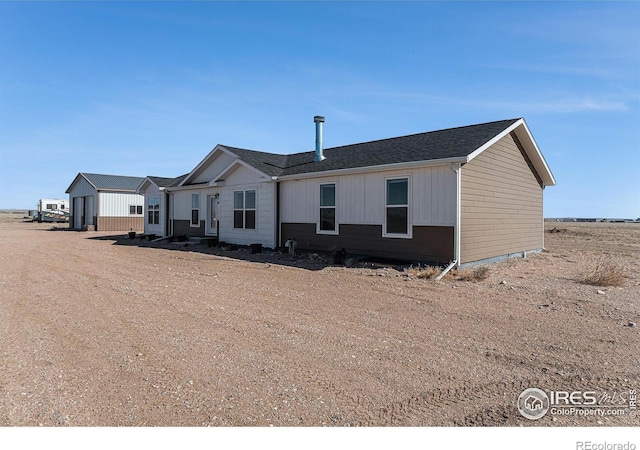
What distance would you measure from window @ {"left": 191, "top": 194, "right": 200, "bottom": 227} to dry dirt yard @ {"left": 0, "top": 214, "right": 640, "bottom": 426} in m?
11.3

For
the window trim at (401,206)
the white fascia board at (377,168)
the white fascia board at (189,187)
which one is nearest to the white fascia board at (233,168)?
the white fascia board at (377,168)

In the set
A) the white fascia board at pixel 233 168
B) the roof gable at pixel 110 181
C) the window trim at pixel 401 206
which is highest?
the roof gable at pixel 110 181

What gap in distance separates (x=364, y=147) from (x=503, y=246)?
20.7 ft

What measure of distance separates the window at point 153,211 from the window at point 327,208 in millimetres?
13415

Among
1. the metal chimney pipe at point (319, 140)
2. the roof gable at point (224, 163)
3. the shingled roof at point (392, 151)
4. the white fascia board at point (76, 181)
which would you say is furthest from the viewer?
the white fascia board at point (76, 181)

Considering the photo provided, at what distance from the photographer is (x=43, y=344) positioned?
16.4 ft

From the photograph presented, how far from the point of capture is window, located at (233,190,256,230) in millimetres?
17328

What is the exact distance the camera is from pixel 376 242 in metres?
12.9

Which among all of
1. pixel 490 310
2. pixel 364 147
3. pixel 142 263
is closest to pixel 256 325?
pixel 490 310

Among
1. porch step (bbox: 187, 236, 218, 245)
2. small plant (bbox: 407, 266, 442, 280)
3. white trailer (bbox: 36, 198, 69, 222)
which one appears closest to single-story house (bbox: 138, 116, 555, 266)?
porch step (bbox: 187, 236, 218, 245)

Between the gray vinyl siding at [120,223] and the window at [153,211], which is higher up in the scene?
the window at [153,211]

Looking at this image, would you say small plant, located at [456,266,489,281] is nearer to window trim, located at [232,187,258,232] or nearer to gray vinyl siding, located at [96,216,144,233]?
window trim, located at [232,187,258,232]

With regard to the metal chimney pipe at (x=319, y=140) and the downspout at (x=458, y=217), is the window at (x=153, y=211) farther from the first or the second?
the downspout at (x=458, y=217)

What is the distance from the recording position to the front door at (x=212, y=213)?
20.0m
